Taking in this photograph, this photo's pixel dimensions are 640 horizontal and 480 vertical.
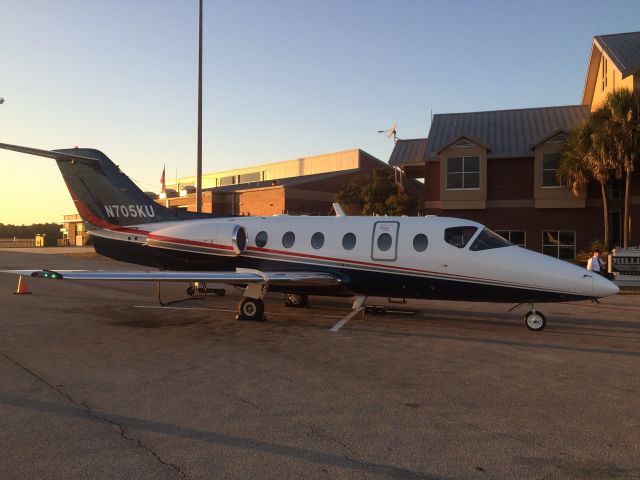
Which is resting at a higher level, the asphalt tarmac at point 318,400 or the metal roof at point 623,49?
the metal roof at point 623,49

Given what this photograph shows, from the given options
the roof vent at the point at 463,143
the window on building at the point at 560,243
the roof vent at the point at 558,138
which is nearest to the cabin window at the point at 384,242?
the roof vent at the point at 463,143

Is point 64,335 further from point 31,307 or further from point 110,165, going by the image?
point 110,165

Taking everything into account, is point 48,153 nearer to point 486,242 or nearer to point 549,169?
point 486,242

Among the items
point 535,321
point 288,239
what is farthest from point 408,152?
point 535,321

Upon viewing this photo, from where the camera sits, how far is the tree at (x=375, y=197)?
34531mm

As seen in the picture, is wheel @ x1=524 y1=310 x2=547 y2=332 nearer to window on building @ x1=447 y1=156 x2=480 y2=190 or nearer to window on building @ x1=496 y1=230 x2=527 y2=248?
window on building @ x1=496 y1=230 x2=527 y2=248

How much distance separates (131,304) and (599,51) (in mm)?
30827

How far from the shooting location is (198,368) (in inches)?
290

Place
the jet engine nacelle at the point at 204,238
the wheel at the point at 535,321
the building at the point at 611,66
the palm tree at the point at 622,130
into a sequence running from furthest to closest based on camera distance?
the building at the point at 611,66, the palm tree at the point at 622,130, the jet engine nacelle at the point at 204,238, the wheel at the point at 535,321

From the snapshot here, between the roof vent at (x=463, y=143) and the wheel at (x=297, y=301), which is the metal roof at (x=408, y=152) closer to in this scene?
the roof vent at (x=463, y=143)

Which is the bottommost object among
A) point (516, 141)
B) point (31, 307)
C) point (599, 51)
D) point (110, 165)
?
point (31, 307)

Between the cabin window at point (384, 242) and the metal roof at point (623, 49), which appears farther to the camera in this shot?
the metal roof at point (623, 49)

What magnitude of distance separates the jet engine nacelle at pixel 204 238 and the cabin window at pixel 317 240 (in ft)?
6.40

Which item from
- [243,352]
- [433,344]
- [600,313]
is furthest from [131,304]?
[600,313]
